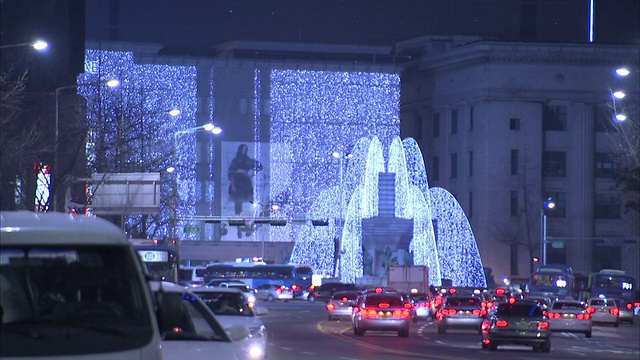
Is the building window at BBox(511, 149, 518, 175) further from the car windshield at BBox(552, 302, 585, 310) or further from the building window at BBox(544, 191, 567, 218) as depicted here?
the car windshield at BBox(552, 302, 585, 310)

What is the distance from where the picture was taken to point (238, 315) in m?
21.6

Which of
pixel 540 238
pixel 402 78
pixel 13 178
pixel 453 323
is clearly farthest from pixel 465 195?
pixel 13 178

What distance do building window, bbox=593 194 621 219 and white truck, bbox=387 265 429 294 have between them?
37.4m

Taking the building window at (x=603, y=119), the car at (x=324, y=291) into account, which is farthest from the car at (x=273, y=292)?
the building window at (x=603, y=119)

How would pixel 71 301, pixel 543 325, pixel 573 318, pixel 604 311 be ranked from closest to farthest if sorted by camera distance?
pixel 71 301
pixel 543 325
pixel 573 318
pixel 604 311

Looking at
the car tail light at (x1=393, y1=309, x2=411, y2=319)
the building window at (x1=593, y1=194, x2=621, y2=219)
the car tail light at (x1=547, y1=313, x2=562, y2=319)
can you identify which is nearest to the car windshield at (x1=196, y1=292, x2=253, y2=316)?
the car tail light at (x1=393, y1=309, x2=411, y2=319)

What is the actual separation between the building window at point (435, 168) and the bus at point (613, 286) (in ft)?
101

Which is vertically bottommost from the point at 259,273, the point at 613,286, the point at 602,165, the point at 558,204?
the point at 613,286

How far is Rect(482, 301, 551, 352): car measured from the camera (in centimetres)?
3622

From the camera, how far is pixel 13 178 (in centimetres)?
4116

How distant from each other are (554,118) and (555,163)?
Answer: 3571 mm

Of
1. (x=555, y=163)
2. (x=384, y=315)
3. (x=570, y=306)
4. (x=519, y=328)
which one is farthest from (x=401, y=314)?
(x=555, y=163)

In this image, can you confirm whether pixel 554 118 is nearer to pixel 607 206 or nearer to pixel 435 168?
pixel 607 206

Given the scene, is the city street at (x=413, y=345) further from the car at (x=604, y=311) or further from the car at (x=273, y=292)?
the car at (x=273, y=292)
